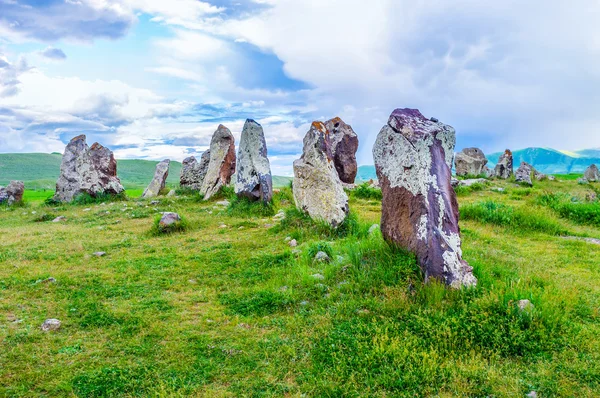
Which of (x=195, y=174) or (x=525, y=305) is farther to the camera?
(x=195, y=174)

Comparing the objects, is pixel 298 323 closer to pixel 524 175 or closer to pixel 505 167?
pixel 524 175

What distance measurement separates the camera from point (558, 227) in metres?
12.5

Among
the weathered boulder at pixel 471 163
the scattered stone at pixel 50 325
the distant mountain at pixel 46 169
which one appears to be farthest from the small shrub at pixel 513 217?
the distant mountain at pixel 46 169

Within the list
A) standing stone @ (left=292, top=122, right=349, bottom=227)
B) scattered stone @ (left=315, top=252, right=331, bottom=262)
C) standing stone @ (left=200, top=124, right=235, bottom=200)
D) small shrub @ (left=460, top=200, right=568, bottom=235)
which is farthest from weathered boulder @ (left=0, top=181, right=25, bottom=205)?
small shrub @ (left=460, top=200, right=568, bottom=235)

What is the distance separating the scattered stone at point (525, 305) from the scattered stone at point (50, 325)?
660 cm

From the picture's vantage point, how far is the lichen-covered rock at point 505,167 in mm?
34562

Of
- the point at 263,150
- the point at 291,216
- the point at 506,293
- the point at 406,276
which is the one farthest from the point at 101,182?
the point at 506,293

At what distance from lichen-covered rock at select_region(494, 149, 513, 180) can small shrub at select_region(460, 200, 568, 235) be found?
2241cm

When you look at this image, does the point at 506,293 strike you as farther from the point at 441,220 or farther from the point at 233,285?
the point at 233,285

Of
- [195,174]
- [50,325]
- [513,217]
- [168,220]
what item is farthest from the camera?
[195,174]

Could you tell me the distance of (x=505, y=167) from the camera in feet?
114

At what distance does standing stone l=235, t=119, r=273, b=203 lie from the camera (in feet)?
54.2

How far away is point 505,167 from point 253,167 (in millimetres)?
25442

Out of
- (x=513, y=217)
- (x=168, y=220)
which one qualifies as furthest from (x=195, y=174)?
(x=513, y=217)
